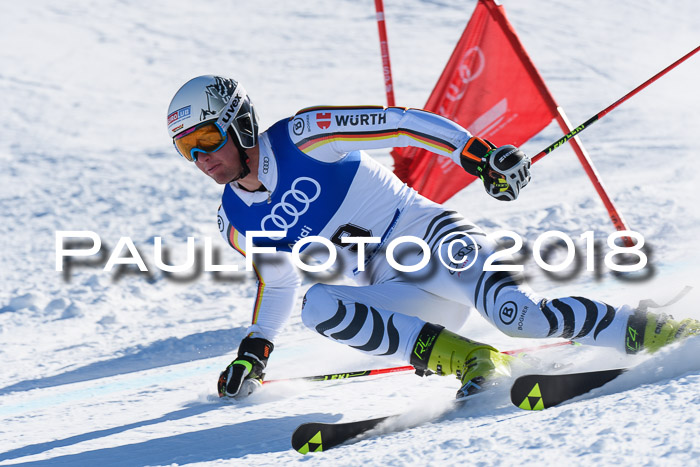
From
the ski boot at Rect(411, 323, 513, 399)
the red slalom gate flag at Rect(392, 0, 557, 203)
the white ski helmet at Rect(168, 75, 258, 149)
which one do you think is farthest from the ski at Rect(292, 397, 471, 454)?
the red slalom gate flag at Rect(392, 0, 557, 203)

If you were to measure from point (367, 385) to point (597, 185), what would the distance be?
2336 mm

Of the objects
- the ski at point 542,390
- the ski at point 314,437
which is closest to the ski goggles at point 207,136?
the ski at point 314,437

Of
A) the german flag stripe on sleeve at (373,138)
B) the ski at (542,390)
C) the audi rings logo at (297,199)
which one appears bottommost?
the ski at (542,390)

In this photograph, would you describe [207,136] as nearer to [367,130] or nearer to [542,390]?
[367,130]

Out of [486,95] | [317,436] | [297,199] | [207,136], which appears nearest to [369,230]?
[297,199]

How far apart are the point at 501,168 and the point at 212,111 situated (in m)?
1.16

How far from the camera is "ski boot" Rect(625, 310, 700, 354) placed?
2.56m

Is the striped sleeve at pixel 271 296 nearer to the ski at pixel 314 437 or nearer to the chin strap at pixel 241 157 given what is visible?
the chin strap at pixel 241 157

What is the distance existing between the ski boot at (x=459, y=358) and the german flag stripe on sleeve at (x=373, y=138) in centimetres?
67

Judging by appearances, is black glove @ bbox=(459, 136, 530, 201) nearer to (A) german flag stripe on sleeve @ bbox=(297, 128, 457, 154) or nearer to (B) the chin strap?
(A) german flag stripe on sleeve @ bbox=(297, 128, 457, 154)

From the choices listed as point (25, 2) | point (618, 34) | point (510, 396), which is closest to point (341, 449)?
point (510, 396)

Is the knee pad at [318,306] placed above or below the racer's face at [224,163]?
below

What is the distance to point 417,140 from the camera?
298 cm

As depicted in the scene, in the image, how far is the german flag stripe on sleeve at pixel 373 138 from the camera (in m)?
2.93
